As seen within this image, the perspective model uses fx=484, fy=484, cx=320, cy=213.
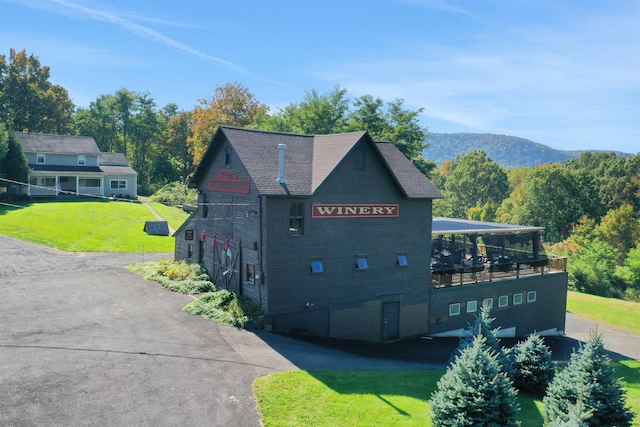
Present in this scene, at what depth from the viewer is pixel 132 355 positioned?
16953mm

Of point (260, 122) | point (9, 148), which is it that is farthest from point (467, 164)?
point (9, 148)

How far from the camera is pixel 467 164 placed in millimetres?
112562

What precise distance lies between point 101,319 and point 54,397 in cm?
732

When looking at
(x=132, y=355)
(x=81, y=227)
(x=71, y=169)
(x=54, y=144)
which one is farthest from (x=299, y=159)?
(x=54, y=144)

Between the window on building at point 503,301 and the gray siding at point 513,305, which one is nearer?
the gray siding at point 513,305

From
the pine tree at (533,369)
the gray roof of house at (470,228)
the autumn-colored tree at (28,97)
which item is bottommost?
the pine tree at (533,369)

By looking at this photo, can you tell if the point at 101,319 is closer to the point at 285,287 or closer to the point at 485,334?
the point at 285,287

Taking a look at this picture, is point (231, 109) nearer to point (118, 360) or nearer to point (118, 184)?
point (118, 184)

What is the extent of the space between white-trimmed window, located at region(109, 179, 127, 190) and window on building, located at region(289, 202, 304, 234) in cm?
4941

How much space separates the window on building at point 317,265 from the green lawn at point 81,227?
69.3 ft

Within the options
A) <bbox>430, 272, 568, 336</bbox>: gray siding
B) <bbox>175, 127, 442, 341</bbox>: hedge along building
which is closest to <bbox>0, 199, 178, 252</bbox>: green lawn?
<bbox>175, 127, 442, 341</bbox>: hedge along building

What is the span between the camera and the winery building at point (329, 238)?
22.0m

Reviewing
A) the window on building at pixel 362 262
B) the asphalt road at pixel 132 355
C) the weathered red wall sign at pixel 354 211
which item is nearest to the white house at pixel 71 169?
the asphalt road at pixel 132 355

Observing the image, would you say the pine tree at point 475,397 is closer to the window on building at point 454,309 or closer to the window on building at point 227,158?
the window on building at point 454,309
